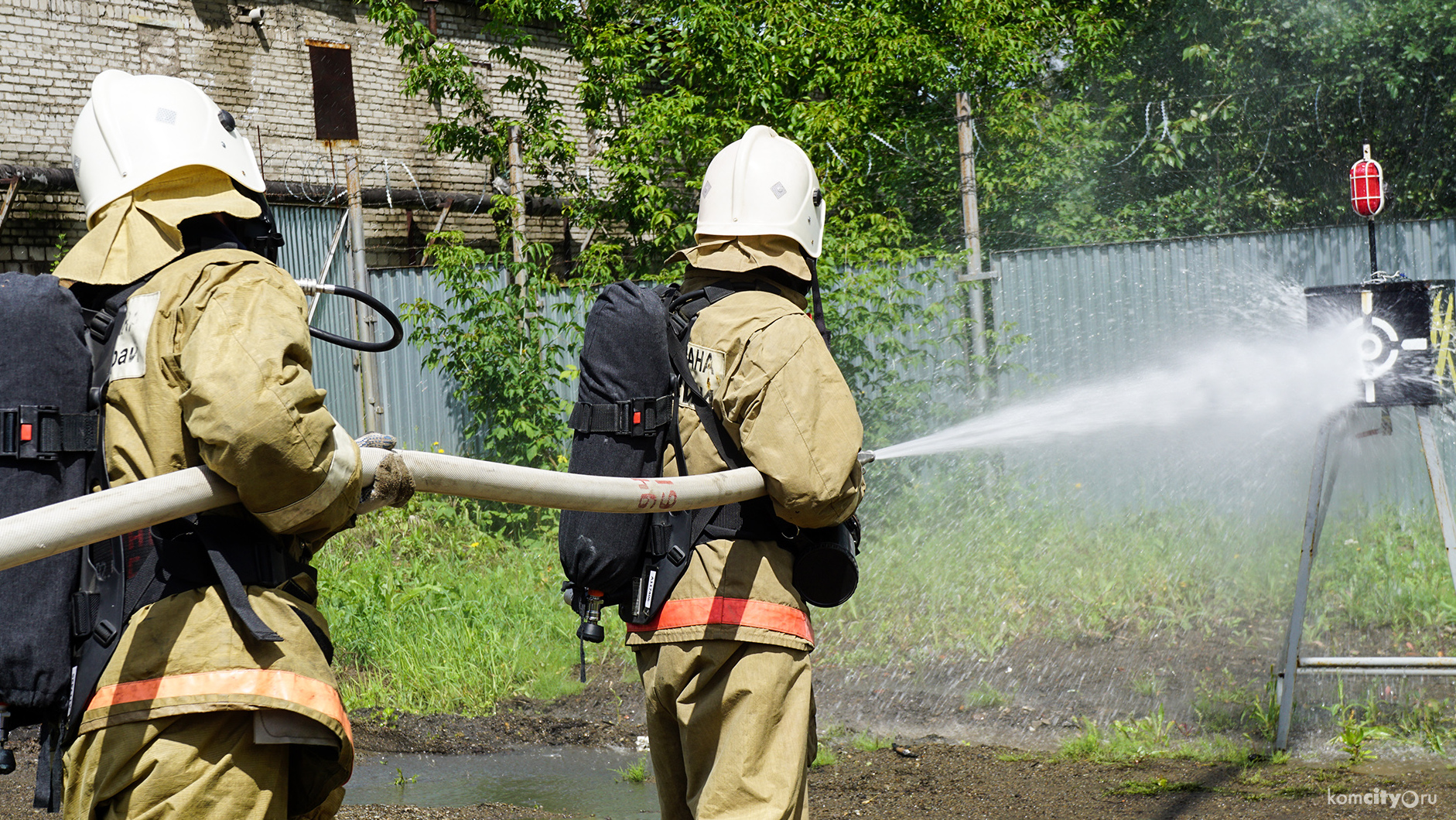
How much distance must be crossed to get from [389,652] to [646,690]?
3.67m

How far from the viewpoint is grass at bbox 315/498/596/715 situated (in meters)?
5.82

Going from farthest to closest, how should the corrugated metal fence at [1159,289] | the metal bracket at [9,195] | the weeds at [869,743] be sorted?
the metal bracket at [9,195] → the corrugated metal fence at [1159,289] → the weeds at [869,743]

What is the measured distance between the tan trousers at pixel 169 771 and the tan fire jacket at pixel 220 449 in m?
0.04

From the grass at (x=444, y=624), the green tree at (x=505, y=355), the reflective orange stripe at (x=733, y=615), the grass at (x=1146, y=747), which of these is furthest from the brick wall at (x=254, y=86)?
the reflective orange stripe at (x=733, y=615)

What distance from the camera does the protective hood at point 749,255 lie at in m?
2.93

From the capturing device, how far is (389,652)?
6.05 meters

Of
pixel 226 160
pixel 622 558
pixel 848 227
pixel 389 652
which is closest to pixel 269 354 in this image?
pixel 226 160

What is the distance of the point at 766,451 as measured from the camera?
8.36ft

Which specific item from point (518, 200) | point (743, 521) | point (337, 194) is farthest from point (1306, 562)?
point (337, 194)

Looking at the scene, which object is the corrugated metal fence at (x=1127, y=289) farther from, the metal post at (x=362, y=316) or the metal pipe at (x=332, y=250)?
the metal pipe at (x=332, y=250)

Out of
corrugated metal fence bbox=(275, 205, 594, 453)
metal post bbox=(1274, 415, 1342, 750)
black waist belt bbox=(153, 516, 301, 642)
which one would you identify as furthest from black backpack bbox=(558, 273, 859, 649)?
corrugated metal fence bbox=(275, 205, 594, 453)

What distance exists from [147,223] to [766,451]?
1377 mm

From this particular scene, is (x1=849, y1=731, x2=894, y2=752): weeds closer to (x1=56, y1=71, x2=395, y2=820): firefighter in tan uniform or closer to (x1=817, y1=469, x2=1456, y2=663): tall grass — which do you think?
(x1=817, y1=469, x2=1456, y2=663): tall grass

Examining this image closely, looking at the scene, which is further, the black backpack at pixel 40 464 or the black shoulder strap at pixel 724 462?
the black shoulder strap at pixel 724 462
